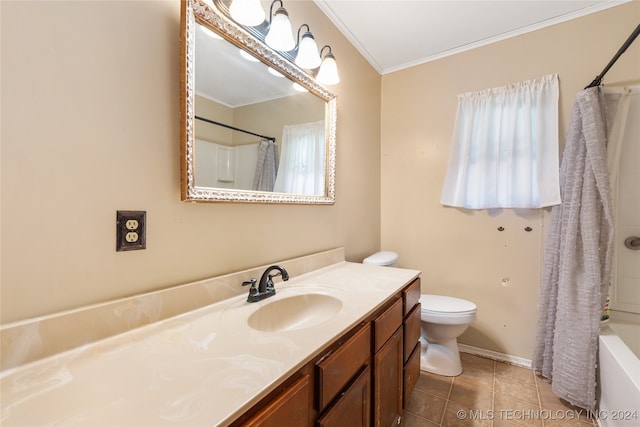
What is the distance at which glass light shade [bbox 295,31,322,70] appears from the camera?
1328 millimetres

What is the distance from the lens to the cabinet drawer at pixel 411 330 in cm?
135

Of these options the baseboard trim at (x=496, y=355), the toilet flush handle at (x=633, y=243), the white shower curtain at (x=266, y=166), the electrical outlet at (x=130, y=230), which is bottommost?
the baseboard trim at (x=496, y=355)

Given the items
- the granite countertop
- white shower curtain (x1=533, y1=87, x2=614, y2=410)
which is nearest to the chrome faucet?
the granite countertop

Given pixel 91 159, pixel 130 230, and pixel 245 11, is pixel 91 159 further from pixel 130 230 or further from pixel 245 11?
pixel 245 11

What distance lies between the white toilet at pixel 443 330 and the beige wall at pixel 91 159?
1.37m

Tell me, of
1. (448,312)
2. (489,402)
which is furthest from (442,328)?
(489,402)

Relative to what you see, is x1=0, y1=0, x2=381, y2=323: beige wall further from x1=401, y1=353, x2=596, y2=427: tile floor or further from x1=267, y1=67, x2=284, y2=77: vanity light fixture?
x1=401, y1=353, x2=596, y2=427: tile floor

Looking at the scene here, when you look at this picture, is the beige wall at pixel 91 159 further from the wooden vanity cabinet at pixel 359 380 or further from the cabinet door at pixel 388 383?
the cabinet door at pixel 388 383

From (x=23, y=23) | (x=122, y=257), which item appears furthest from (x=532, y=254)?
(x=23, y=23)

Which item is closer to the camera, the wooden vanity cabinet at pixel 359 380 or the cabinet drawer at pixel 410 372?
the wooden vanity cabinet at pixel 359 380

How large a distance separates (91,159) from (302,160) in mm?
945

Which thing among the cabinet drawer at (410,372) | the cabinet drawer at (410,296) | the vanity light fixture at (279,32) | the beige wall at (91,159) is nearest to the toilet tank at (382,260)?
the cabinet drawer at (410,296)

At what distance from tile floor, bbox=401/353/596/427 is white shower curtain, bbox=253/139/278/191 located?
4.84 feet

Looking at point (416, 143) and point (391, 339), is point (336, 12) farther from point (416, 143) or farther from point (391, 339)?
point (391, 339)
